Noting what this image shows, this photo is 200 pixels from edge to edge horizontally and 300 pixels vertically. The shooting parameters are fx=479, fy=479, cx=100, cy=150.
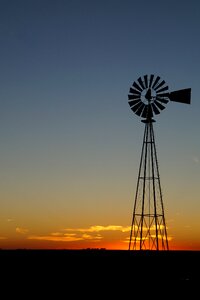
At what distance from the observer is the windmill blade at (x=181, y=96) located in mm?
36156

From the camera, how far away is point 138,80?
123 ft
